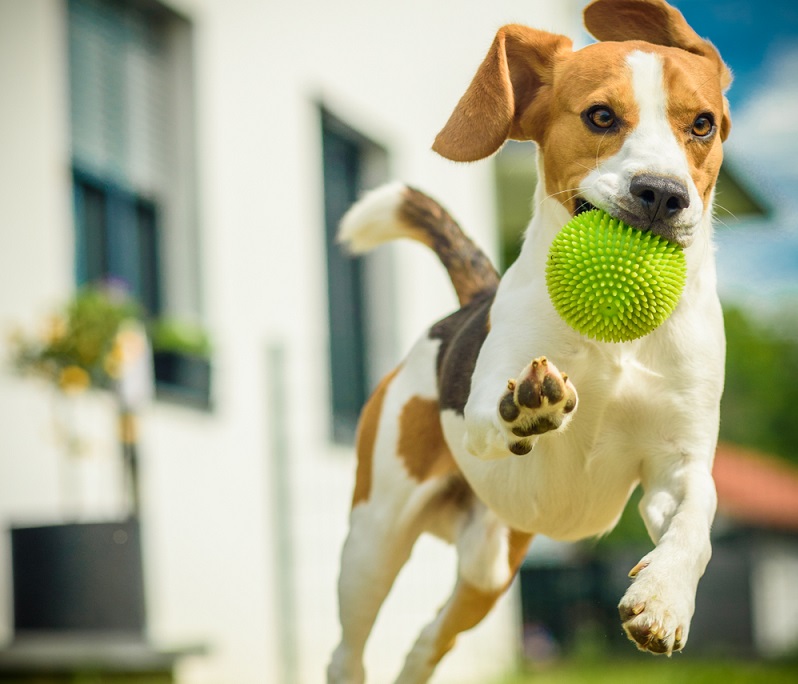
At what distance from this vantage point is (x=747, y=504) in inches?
816

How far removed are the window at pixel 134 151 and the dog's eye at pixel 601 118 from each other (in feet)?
14.7

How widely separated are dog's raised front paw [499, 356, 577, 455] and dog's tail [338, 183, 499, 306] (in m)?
1.09

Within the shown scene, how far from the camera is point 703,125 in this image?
2555mm

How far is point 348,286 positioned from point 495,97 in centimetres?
704

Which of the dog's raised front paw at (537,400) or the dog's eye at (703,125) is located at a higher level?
the dog's eye at (703,125)

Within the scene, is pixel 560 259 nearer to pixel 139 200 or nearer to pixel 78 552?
pixel 78 552

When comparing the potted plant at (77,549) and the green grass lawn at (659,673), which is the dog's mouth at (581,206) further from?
the green grass lawn at (659,673)

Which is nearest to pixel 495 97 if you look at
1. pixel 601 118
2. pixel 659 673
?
pixel 601 118

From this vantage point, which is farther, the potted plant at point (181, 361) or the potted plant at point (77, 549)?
the potted plant at point (181, 361)

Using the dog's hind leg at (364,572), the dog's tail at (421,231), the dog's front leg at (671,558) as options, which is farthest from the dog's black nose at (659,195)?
the dog's hind leg at (364,572)

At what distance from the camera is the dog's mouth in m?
2.59

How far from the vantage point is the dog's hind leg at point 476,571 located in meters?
3.34

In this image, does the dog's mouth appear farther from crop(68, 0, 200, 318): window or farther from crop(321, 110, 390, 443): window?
crop(321, 110, 390, 443): window

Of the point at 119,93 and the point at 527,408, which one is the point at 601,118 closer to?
the point at 527,408
